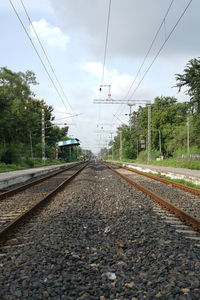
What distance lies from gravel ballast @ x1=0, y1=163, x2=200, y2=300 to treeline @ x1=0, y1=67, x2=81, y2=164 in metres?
28.3

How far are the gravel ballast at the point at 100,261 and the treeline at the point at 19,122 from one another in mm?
28303

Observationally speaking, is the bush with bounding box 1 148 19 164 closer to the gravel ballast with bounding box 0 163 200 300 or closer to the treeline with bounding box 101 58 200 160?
the treeline with bounding box 101 58 200 160

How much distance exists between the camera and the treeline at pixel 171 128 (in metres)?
24.8

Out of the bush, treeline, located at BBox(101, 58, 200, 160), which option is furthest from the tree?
the bush

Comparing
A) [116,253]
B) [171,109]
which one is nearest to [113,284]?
[116,253]

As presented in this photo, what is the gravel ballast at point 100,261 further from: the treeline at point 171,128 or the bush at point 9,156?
the bush at point 9,156

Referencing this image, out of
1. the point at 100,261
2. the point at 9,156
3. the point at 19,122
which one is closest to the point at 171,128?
the point at 19,122

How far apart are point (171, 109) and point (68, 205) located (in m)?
62.9

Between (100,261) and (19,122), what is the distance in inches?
1529

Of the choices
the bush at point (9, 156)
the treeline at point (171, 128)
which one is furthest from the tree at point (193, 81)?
the bush at point (9, 156)

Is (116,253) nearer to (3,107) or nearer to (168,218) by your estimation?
(168,218)

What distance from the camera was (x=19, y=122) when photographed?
41.0 meters

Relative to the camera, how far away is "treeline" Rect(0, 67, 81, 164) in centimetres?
3612

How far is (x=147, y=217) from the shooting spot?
265 inches
